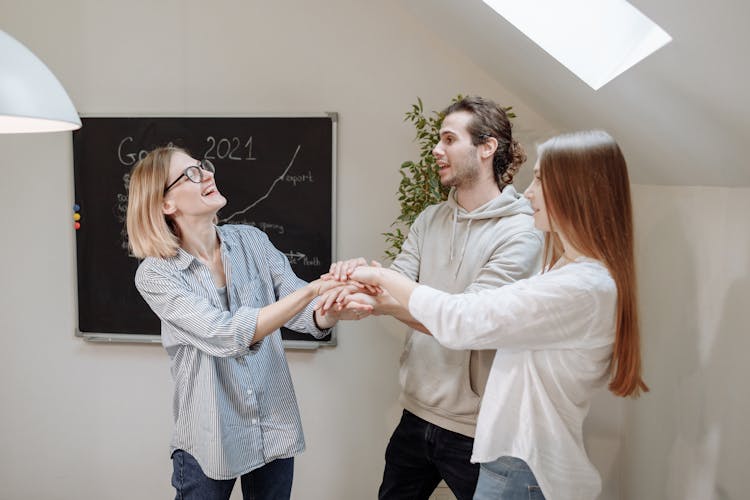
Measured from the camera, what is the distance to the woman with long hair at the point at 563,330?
1383 mm

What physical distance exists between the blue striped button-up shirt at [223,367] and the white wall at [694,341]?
3.58ft

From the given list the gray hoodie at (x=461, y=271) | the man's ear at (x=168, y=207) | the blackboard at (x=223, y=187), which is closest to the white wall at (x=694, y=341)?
the gray hoodie at (x=461, y=271)

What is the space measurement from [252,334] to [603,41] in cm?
121

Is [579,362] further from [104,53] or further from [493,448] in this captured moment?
[104,53]

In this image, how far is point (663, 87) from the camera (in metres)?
1.35

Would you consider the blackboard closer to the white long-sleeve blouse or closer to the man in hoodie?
the man in hoodie

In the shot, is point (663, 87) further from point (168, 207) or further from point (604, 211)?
→ point (168, 207)

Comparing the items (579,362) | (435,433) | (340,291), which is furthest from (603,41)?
(435,433)

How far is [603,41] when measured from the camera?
1690 mm

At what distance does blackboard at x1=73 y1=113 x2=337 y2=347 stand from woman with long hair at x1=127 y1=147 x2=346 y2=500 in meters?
0.85

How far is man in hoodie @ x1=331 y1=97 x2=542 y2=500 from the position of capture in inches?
74.7

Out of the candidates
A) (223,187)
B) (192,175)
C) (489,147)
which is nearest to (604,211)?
(489,147)

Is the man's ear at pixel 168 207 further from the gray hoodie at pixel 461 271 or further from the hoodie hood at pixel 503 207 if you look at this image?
the hoodie hood at pixel 503 207

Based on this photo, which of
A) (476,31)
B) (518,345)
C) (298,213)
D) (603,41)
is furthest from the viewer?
(298,213)
